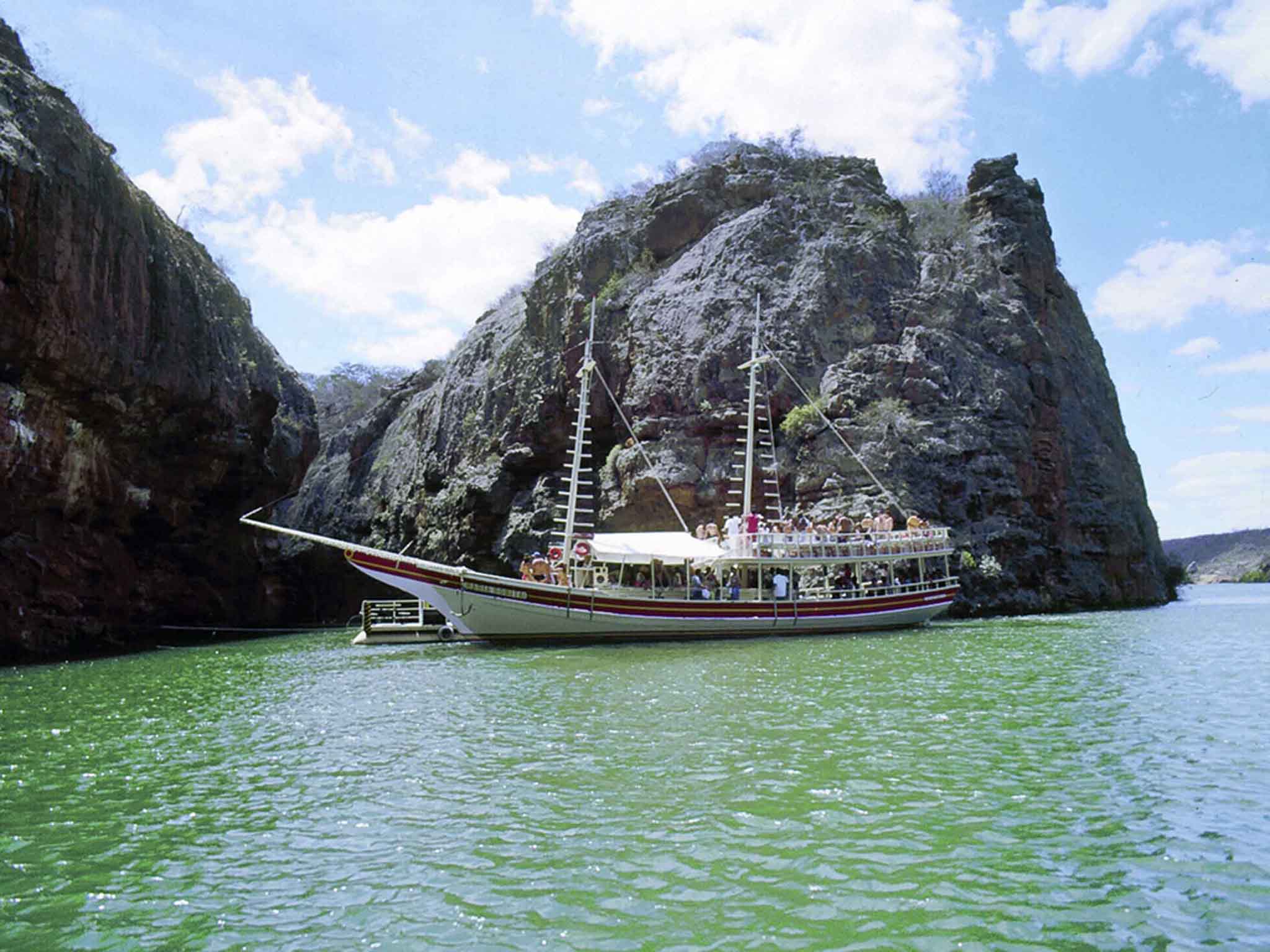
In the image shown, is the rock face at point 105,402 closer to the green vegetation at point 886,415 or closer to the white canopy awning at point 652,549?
the white canopy awning at point 652,549

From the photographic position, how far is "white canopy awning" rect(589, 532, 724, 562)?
32781mm

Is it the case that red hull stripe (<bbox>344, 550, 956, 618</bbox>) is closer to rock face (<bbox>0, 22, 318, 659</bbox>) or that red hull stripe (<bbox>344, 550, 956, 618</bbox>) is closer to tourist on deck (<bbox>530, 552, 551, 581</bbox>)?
tourist on deck (<bbox>530, 552, 551, 581</bbox>)

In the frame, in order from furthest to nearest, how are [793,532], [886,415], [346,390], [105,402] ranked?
[346,390], [886,415], [793,532], [105,402]

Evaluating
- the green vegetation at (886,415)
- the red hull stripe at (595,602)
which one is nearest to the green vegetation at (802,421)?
the green vegetation at (886,415)

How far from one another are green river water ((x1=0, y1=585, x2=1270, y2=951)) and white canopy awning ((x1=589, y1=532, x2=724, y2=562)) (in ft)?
44.8

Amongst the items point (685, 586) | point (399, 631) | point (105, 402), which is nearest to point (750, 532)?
point (685, 586)

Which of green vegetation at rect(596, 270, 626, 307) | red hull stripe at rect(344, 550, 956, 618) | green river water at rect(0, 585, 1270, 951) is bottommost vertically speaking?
green river water at rect(0, 585, 1270, 951)

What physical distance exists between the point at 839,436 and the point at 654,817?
34503 mm

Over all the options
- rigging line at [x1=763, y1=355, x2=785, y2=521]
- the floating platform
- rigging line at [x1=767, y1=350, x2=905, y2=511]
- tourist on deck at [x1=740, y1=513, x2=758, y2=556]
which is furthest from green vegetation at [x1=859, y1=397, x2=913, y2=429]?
the floating platform

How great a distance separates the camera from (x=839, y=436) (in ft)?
139

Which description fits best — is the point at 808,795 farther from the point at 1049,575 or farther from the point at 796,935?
the point at 1049,575

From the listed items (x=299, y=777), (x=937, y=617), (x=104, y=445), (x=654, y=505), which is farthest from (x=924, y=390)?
(x=299, y=777)

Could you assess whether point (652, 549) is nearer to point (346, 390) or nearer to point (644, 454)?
point (644, 454)

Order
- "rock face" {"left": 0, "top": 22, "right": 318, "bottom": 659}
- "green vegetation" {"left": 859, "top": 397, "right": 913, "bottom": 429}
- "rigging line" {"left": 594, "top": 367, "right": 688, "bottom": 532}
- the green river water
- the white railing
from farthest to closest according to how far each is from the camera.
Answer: "green vegetation" {"left": 859, "top": 397, "right": 913, "bottom": 429} < "rigging line" {"left": 594, "top": 367, "right": 688, "bottom": 532} < the white railing < "rock face" {"left": 0, "top": 22, "right": 318, "bottom": 659} < the green river water
